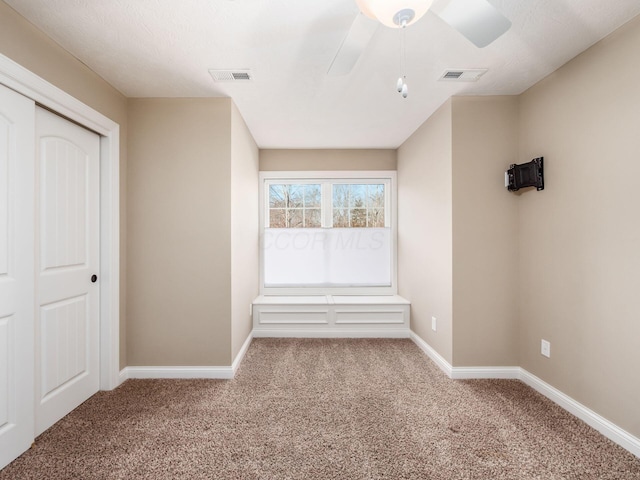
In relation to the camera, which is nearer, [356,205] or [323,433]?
[323,433]

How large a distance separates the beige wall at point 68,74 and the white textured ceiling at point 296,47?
0.22ft

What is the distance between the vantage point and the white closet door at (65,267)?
189 centimetres

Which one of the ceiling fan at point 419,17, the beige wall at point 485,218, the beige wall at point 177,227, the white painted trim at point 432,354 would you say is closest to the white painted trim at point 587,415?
the beige wall at point 485,218

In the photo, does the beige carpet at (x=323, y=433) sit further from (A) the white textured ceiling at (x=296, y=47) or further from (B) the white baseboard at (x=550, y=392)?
(A) the white textured ceiling at (x=296, y=47)

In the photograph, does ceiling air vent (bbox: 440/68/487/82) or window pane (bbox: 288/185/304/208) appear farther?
window pane (bbox: 288/185/304/208)

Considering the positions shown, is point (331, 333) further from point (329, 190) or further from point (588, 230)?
point (588, 230)

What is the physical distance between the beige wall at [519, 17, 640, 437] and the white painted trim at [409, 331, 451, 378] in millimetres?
647

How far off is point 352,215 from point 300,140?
126 cm

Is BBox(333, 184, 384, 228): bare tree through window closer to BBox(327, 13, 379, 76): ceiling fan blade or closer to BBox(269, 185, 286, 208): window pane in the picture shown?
BBox(269, 185, 286, 208): window pane

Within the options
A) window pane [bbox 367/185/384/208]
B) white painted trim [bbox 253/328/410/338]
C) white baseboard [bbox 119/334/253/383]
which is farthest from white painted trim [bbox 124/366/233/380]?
window pane [bbox 367/185/384/208]

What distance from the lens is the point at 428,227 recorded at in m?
3.11

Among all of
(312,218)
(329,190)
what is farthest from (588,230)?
(312,218)

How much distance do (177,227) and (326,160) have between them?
2260 millimetres

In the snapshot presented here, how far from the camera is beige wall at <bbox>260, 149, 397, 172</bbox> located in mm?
4082
